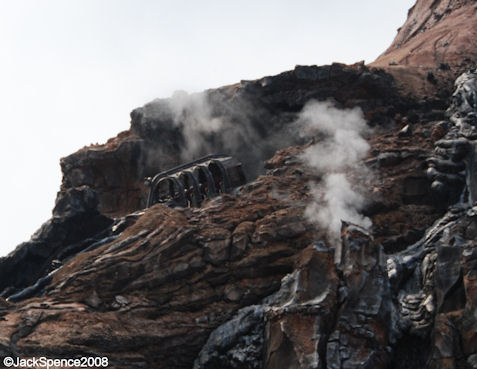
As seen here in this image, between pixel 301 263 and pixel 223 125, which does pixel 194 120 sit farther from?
pixel 301 263

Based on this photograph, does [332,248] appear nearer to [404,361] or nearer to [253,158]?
[404,361]

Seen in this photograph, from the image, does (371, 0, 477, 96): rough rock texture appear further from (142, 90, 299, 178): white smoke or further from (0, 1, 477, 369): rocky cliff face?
(142, 90, 299, 178): white smoke

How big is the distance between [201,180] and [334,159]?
8.89m

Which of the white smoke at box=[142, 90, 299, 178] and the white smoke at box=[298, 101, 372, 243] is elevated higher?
the white smoke at box=[142, 90, 299, 178]

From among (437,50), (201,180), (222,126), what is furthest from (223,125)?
(437,50)

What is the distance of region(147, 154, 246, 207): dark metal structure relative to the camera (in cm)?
2816

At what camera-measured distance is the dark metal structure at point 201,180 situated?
1109 inches

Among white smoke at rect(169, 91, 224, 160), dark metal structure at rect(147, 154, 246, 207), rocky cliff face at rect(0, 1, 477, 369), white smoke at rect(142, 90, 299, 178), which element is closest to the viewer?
rocky cliff face at rect(0, 1, 477, 369)

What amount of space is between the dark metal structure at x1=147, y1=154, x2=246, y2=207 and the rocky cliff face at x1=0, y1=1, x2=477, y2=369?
2.29 metres

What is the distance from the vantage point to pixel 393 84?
104ft

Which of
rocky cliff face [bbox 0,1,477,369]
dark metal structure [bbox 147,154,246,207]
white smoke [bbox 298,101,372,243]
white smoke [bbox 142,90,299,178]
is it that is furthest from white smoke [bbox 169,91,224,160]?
white smoke [bbox 298,101,372,243]

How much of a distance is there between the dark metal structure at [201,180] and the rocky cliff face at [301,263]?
2.29 metres

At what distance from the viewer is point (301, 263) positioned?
18.8 meters

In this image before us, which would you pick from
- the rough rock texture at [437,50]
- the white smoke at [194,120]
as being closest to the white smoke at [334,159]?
the rough rock texture at [437,50]
